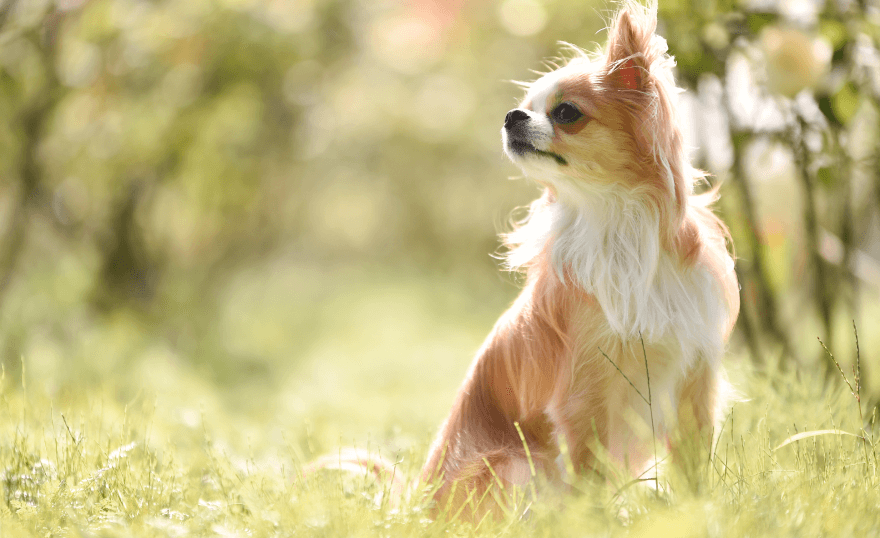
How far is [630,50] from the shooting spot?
2229 millimetres

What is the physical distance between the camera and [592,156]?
2.21 meters

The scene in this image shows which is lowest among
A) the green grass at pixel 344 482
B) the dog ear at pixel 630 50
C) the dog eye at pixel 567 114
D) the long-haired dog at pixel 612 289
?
the green grass at pixel 344 482

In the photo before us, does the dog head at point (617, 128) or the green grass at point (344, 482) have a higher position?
the dog head at point (617, 128)

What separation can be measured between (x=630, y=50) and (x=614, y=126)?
0.26m

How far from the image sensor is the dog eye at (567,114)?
86.9 inches

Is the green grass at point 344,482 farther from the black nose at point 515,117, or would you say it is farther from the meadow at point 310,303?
→ the black nose at point 515,117

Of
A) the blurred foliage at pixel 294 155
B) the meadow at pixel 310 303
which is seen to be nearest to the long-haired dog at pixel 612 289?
the meadow at pixel 310 303

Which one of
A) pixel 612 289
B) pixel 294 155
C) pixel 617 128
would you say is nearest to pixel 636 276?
pixel 612 289

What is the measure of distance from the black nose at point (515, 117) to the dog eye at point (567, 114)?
0.11 m

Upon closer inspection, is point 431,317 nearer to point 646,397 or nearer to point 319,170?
point 319,170

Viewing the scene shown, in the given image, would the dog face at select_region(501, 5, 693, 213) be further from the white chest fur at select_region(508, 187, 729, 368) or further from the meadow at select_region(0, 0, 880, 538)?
the meadow at select_region(0, 0, 880, 538)

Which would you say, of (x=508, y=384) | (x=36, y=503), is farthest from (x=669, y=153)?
(x=36, y=503)

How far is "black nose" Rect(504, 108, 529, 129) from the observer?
2215 millimetres

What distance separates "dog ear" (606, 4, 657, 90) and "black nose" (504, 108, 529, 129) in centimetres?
33
